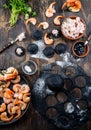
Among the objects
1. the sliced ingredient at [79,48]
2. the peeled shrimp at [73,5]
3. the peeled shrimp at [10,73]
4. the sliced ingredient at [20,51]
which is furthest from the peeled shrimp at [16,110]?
the peeled shrimp at [73,5]

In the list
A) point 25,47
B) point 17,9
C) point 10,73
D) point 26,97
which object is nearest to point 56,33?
point 25,47

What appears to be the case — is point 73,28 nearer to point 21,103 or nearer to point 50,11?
point 50,11

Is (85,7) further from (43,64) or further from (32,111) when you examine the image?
(32,111)

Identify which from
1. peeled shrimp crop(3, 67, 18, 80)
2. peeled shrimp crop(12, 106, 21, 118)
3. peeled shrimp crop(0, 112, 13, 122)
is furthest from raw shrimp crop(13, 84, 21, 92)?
peeled shrimp crop(0, 112, 13, 122)

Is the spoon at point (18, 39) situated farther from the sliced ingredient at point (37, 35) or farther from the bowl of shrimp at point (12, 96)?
the bowl of shrimp at point (12, 96)

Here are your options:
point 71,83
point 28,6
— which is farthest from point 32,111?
point 28,6
